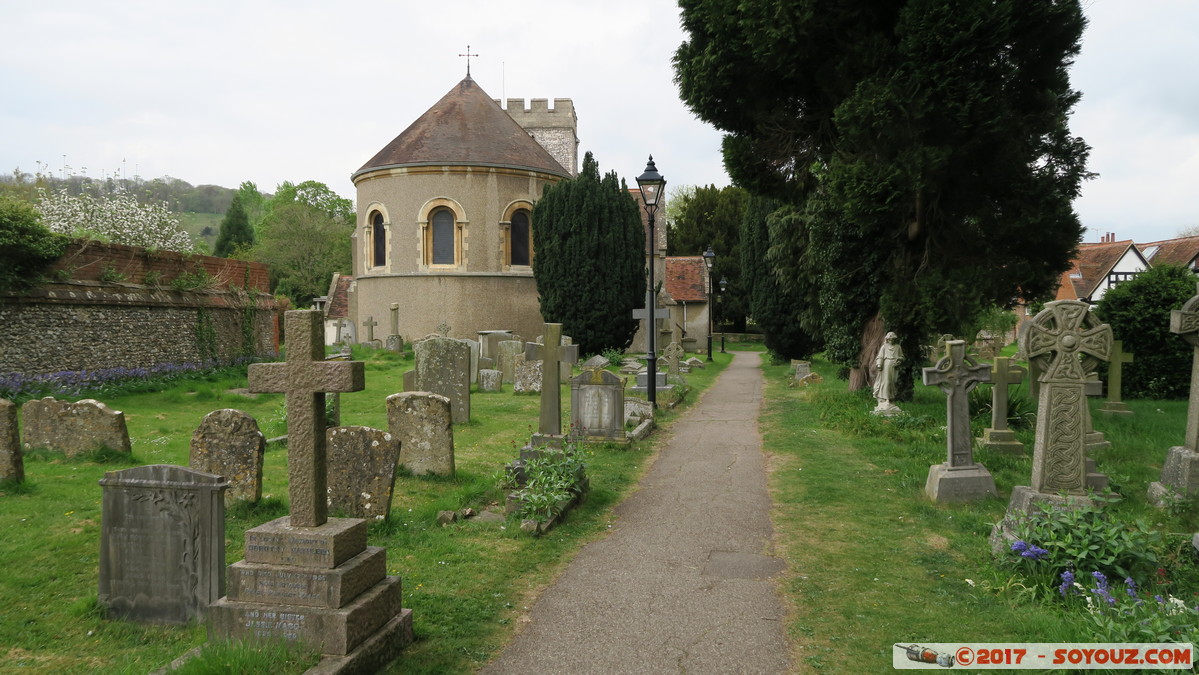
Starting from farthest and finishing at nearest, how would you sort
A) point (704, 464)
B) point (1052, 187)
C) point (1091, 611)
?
point (1052, 187) < point (704, 464) < point (1091, 611)

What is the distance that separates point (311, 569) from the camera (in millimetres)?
3951

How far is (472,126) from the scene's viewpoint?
99.9 feet

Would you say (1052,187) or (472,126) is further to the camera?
(472,126)

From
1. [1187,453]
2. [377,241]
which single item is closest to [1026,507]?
[1187,453]

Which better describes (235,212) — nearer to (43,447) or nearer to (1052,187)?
(43,447)

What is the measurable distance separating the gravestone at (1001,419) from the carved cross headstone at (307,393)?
8.49 m

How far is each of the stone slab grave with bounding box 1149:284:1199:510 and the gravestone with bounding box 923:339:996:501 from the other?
4.75 ft

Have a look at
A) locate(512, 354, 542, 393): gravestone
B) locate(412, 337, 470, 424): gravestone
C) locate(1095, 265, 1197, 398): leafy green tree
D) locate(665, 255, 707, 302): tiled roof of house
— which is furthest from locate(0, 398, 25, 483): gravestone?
locate(665, 255, 707, 302): tiled roof of house

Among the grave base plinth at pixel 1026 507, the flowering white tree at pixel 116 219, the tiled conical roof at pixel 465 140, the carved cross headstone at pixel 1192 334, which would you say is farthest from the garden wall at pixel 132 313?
the carved cross headstone at pixel 1192 334

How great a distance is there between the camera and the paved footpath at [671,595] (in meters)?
4.28

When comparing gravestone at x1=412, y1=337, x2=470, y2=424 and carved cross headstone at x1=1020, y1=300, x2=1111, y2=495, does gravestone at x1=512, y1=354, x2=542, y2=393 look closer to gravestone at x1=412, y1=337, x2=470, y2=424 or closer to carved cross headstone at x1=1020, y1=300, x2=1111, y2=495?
gravestone at x1=412, y1=337, x2=470, y2=424

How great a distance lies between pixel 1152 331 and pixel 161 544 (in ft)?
57.0

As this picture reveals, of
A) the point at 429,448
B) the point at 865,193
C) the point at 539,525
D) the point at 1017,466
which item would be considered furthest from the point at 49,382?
the point at 1017,466

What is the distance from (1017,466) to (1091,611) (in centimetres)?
503
